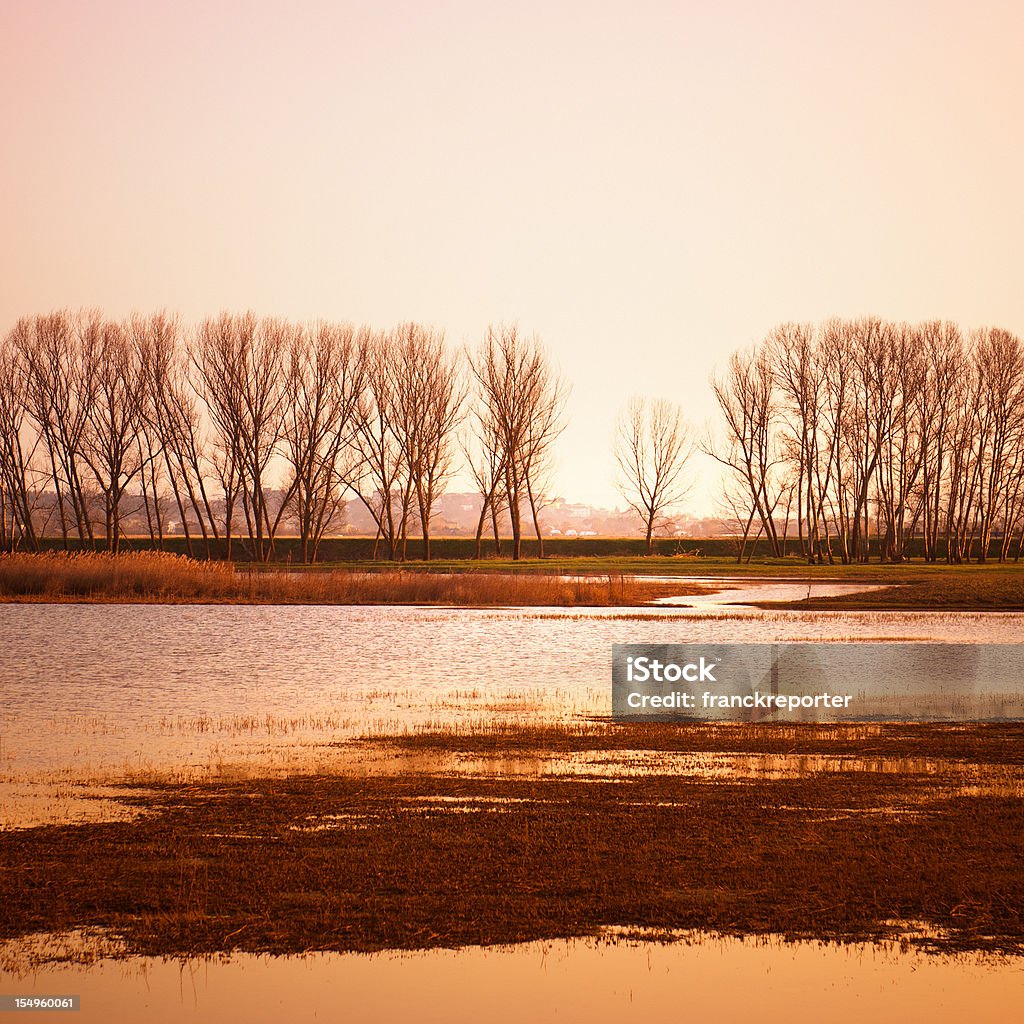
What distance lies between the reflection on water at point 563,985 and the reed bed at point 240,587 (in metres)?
33.9

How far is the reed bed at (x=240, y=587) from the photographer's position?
41906 mm

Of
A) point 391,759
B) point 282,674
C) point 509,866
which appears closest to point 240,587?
point 282,674

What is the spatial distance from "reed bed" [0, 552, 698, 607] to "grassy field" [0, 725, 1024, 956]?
97.1 ft

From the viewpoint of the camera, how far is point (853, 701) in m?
18.8

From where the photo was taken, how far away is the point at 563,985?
6.86 metres

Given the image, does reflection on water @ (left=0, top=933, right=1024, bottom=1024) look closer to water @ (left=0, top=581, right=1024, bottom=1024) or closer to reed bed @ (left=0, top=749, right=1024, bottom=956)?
water @ (left=0, top=581, right=1024, bottom=1024)

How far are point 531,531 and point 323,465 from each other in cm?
7430

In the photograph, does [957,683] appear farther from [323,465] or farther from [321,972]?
[323,465]

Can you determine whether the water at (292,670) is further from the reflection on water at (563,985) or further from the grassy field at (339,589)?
the reflection on water at (563,985)

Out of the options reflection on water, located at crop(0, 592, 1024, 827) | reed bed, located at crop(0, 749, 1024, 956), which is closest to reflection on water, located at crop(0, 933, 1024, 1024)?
reed bed, located at crop(0, 749, 1024, 956)

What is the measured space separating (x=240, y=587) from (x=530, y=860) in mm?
35842

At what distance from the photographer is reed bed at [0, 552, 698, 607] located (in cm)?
4191

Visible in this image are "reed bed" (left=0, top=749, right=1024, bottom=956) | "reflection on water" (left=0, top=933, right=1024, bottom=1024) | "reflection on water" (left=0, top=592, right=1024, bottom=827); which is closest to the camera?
"reflection on water" (left=0, top=933, right=1024, bottom=1024)

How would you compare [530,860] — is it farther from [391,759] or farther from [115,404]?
[115,404]
